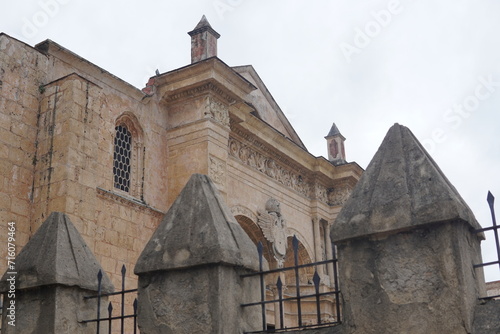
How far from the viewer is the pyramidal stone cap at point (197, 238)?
13.3 feet

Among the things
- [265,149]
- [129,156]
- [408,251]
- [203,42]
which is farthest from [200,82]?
[408,251]

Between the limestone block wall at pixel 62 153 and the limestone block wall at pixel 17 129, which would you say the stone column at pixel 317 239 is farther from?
the limestone block wall at pixel 17 129

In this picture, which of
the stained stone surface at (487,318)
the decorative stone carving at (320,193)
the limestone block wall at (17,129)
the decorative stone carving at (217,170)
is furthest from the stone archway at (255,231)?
the stained stone surface at (487,318)

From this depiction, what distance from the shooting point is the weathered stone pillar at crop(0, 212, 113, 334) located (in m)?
4.83

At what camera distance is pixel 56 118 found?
1055 cm

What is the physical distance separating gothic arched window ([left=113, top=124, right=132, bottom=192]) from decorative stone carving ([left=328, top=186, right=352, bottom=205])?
8.64 m

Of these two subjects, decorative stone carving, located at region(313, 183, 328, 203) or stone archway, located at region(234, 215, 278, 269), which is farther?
decorative stone carving, located at region(313, 183, 328, 203)

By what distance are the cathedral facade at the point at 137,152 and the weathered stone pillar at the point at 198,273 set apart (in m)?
5.87

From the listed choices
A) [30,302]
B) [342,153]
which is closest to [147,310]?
[30,302]

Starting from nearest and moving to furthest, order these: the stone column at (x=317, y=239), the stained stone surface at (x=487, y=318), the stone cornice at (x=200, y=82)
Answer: the stained stone surface at (x=487, y=318) → the stone cornice at (x=200, y=82) → the stone column at (x=317, y=239)

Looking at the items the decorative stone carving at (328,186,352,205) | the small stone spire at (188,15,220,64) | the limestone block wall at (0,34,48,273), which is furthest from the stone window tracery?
the decorative stone carving at (328,186,352,205)

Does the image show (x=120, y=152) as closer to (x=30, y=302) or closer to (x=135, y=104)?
(x=135, y=104)

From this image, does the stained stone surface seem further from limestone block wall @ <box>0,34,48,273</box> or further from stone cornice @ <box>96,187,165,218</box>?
stone cornice @ <box>96,187,165,218</box>

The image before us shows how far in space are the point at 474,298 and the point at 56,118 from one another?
872cm
